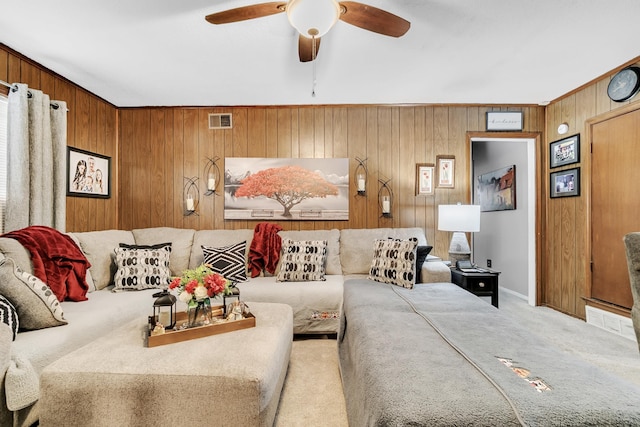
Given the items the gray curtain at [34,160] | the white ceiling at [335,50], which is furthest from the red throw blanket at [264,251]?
the gray curtain at [34,160]

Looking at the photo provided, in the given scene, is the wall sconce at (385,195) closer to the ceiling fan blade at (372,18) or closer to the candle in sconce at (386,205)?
the candle in sconce at (386,205)

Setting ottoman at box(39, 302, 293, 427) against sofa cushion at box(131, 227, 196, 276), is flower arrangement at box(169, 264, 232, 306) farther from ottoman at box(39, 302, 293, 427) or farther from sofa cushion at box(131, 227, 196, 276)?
sofa cushion at box(131, 227, 196, 276)

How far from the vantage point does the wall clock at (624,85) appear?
8.27ft

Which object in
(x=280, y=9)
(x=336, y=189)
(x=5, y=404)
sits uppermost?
(x=280, y=9)

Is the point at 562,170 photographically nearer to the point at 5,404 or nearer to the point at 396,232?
the point at 396,232

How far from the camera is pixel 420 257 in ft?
9.09

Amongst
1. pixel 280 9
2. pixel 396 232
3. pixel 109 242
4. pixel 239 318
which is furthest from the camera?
pixel 396 232

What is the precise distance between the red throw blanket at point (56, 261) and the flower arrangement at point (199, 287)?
1.07 metres

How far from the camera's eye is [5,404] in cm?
129

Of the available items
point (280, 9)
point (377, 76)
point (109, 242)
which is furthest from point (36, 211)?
point (377, 76)

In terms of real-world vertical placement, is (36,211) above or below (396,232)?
above

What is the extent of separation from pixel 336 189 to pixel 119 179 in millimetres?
2669

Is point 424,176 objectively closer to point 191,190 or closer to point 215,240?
point 215,240

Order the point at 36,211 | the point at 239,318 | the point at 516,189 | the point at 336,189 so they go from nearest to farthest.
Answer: the point at 239,318
the point at 36,211
the point at 336,189
the point at 516,189
